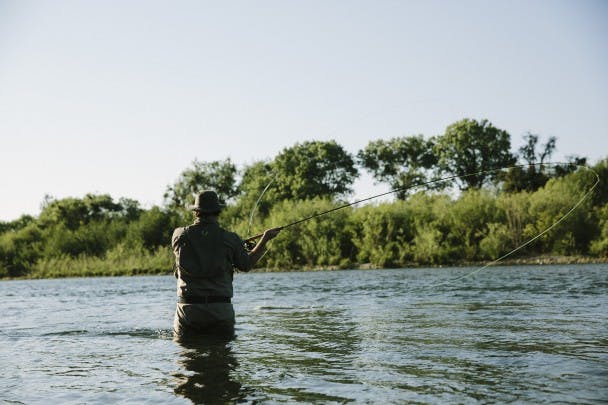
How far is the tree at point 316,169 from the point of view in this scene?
61812 mm

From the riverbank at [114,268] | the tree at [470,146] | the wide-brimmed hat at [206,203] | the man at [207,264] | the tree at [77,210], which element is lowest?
the riverbank at [114,268]

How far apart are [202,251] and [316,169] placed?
5797 centimetres

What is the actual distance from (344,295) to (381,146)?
5504cm

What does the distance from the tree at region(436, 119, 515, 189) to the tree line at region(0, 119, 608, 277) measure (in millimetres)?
109

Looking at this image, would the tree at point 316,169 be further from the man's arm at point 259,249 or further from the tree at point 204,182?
the man's arm at point 259,249

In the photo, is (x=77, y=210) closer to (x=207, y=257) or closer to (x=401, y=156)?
(x=401, y=156)

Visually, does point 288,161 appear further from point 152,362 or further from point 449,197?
point 152,362

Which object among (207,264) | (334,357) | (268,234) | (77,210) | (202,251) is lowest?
(334,357)

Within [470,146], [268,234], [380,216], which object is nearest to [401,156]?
[470,146]

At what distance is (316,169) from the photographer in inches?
2547

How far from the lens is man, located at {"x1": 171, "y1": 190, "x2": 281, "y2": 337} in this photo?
692cm

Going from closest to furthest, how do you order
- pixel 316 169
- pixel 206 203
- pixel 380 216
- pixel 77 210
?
1. pixel 206 203
2. pixel 380 216
3. pixel 316 169
4. pixel 77 210

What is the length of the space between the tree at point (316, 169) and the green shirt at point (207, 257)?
53.6 m

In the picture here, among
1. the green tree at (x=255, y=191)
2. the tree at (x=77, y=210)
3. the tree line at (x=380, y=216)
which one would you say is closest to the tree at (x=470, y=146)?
the tree line at (x=380, y=216)
